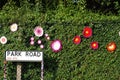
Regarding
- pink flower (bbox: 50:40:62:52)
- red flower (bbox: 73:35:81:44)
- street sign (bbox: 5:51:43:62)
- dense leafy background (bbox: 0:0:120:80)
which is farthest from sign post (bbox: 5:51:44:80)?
red flower (bbox: 73:35:81:44)

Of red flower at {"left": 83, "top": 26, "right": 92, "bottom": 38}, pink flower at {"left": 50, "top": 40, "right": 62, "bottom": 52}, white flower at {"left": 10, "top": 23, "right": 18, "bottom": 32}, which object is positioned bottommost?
pink flower at {"left": 50, "top": 40, "right": 62, "bottom": 52}

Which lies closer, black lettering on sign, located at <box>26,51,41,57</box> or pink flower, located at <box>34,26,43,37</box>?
black lettering on sign, located at <box>26,51,41,57</box>

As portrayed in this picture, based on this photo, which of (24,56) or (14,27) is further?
(14,27)

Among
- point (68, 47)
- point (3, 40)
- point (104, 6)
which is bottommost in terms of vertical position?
point (68, 47)

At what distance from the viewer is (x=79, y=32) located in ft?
26.0

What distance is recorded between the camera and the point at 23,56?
754 cm

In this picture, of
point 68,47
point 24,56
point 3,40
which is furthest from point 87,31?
point 3,40

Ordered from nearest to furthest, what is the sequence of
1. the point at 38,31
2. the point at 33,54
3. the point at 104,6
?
the point at 33,54
the point at 38,31
the point at 104,6

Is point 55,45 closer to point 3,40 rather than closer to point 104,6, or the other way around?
point 3,40

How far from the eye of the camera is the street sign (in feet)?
24.5

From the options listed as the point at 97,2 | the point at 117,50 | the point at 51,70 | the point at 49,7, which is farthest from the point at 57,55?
the point at 97,2

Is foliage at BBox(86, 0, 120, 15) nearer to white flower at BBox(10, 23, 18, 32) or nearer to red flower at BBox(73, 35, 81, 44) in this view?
red flower at BBox(73, 35, 81, 44)

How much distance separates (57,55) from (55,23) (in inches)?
Result: 27.3

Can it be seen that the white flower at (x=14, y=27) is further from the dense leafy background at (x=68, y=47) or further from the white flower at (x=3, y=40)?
the white flower at (x=3, y=40)
